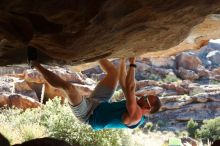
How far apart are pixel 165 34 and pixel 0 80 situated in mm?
19383

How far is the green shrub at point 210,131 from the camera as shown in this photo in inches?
1179

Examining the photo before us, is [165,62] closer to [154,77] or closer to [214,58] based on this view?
[154,77]

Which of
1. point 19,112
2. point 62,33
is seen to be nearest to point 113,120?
point 62,33

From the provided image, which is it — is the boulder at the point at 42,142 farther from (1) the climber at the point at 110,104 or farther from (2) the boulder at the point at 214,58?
(2) the boulder at the point at 214,58

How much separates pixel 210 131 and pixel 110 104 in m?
25.5

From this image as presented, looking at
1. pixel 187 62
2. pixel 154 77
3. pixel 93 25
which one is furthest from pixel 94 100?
pixel 187 62

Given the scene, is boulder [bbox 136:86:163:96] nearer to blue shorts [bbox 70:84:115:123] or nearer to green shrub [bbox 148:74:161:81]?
green shrub [bbox 148:74:161:81]

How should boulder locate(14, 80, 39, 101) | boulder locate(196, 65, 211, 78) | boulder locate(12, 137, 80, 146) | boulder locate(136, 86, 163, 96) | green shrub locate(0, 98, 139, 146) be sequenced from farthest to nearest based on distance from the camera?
boulder locate(196, 65, 211, 78), boulder locate(136, 86, 163, 96), boulder locate(14, 80, 39, 101), green shrub locate(0, 98, 139, 146), boulder locate(12, 137, 80, 146)

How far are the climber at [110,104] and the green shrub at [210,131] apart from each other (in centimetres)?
2442

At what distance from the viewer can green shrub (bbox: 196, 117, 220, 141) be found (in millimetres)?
29938

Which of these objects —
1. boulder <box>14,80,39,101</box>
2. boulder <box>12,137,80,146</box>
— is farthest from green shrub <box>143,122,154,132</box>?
boulder <box>12,137,80,146</box>

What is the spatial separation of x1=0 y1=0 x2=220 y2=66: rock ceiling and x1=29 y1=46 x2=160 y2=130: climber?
420 millimetres

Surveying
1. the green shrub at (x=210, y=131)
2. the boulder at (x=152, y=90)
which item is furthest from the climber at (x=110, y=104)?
the boulder at (x=152, y=90)

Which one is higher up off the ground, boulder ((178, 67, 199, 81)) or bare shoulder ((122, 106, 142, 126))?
boulder ((178, 67, 199, 81))
